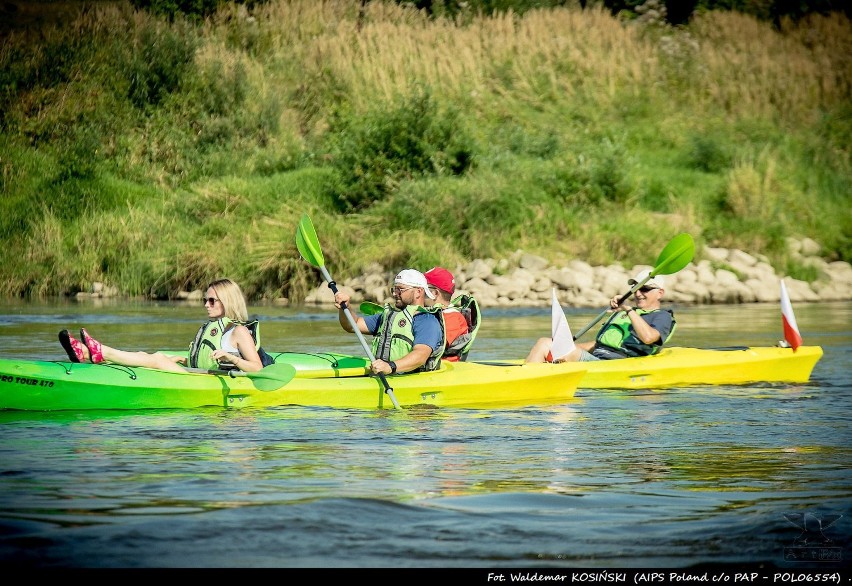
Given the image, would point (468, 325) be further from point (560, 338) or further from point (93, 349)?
point (93, 349)

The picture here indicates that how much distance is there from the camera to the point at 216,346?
816 centimetres

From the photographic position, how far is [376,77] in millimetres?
23844

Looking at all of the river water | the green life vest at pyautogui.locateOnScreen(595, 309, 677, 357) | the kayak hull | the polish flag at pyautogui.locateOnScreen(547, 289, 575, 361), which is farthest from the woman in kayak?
the green life vest at pyautogui.locateOnScreen(595, 309, 677, 357)

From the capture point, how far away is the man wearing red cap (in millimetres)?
8984

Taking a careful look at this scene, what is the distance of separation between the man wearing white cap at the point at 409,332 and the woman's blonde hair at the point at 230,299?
79cm

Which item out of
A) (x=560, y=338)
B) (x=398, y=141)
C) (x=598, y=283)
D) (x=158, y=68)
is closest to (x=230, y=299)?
(x=560, y=338)

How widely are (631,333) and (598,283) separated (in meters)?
7.91

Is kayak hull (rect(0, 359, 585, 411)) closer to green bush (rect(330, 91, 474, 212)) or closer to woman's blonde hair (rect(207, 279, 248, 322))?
woman's blonde hair (rect(207, 279, 248, 322))

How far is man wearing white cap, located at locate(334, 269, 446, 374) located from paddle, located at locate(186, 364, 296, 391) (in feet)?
1.83

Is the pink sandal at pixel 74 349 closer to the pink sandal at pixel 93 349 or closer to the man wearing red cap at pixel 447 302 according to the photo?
the pink sandal at pixel 93 349

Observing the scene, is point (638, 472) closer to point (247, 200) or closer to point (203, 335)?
point (203, 335)

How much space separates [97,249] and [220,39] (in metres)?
7.40

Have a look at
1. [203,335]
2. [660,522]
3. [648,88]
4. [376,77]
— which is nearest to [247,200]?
[376,77]

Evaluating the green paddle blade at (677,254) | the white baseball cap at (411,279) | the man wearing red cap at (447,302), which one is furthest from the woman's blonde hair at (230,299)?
the green paddle blade at (677,254)
